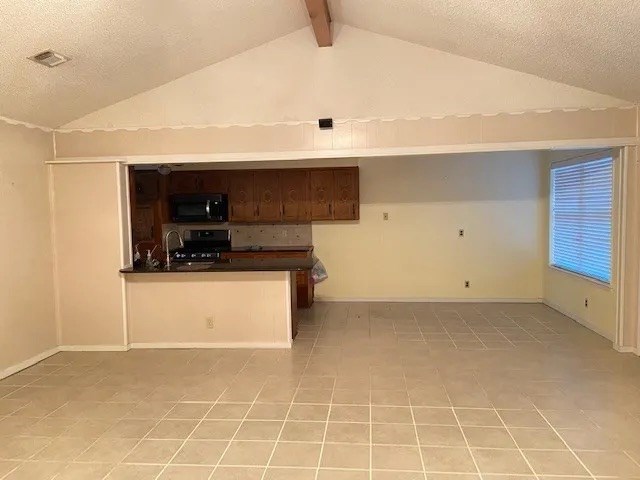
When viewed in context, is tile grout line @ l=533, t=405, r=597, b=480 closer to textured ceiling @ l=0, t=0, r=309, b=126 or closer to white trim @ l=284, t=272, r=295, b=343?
white trim @ l=284, t=272, r=295, b=343

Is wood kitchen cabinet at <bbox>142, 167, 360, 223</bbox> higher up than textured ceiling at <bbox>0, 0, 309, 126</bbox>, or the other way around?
textured ceiling at <bbox>0, 0, 309, 126</bbox>

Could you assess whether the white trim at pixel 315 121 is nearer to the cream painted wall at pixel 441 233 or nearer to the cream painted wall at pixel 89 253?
the cream painted wall at pixel 89 253

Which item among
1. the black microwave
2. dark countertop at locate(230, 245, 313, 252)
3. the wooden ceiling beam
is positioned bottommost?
dark countertop at locate(230, 245, 313, 252)

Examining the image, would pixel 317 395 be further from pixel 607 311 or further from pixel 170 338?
pixel 607 311

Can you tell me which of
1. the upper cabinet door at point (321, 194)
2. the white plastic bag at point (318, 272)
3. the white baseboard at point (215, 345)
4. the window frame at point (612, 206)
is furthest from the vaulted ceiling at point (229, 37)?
the white plastic bag at point (318, 272)

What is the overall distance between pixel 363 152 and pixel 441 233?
8.91 feet

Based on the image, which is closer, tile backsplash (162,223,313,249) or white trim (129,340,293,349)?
white trim (129,340,293,349)

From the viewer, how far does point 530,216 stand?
6270 mm

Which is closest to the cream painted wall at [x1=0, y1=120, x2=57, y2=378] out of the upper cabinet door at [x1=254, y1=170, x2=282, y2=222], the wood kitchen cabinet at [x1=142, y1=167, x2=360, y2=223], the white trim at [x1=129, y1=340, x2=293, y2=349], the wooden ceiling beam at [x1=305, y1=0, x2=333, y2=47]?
the white trim at [x1=129, y1=340, x2=293, y2=349]

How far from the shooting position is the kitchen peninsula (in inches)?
179

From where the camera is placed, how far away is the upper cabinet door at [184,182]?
6.51 m

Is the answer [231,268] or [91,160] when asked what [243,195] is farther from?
[91,160]

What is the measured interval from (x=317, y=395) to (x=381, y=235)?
3.62 m

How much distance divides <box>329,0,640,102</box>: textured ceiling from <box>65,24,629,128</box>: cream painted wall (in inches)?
5.0
